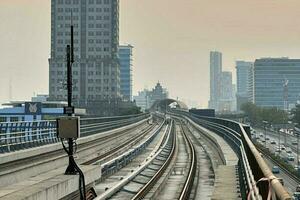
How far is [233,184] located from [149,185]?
19.7 ft

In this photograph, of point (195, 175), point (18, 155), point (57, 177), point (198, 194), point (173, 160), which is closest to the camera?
point (57, 177)

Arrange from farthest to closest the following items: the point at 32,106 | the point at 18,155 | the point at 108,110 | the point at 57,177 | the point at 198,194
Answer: the point at 108,110 → the point at 32,106 → the point at 198,194 → the point at 18,155 → the point at 57,177

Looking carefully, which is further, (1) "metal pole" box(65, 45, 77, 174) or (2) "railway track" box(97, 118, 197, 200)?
(2) "railway track" box(97, 118, 197, 200)

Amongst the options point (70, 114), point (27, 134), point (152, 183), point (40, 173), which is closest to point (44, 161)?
point (40, 173)

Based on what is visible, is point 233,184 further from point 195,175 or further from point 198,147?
point 198,147

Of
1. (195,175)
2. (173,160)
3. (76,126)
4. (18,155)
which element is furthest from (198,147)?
(76,126)

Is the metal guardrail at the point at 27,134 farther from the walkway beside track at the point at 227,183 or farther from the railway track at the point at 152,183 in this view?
the walkway beside track at the point at 227,183

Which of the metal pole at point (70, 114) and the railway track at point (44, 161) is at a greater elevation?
the metal pole at point (70, 114)

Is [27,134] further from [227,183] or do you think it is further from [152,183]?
[227,183]

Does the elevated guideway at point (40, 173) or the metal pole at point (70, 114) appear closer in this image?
the elevated guideway at point (40, 173)

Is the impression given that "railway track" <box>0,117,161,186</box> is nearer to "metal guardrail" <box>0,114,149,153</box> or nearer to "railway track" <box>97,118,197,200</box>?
"metal guardrail" <box>0,114,149,153</box>

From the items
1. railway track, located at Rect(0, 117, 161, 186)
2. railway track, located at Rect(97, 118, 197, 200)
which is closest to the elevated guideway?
railway track, located at Rect(0, 117, 161, 186)

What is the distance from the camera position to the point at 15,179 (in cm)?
2272

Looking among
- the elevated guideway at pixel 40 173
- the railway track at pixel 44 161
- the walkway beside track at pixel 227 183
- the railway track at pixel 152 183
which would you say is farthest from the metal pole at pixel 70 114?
the walkway beside track at pixel 227 183
